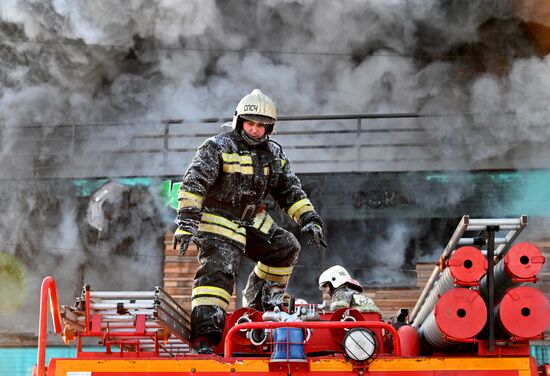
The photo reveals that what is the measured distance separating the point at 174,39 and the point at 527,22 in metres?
5.97

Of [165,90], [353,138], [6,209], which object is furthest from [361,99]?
[6,209]

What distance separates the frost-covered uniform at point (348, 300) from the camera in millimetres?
7438

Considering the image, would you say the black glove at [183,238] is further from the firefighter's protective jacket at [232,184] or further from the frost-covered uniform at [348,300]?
the frost-covered uniform at [348,300]

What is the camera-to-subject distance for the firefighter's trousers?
572 centimetres

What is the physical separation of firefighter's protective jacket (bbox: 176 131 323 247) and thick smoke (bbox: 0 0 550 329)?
402 inches

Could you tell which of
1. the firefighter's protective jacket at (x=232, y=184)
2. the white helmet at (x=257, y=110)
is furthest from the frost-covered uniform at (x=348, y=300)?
the white helmet at (x=257, y=110)

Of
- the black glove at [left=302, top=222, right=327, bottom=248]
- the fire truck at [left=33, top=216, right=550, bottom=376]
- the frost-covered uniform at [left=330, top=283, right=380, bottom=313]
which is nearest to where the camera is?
the fire truck at [left=33, top=216, right=550, bottom=376]

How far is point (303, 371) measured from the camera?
4812mm

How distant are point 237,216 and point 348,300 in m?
1.67

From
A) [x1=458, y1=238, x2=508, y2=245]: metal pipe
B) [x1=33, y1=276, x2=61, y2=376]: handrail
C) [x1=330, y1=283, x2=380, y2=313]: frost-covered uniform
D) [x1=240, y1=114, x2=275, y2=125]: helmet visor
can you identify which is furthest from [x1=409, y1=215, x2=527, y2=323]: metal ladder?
[x1=330, y1=283, x2=380, y2=313]: frost-covered uniform

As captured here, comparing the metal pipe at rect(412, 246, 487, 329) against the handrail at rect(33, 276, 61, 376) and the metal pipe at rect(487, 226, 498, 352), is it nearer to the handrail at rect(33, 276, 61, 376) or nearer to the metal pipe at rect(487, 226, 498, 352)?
the metal pipe at rect(487, 226, 498, 352)

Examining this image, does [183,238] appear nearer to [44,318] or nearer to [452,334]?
[44,318]

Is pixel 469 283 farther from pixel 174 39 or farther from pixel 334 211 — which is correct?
pixel 174 39

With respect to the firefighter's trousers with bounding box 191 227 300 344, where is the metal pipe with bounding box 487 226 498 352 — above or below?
below
